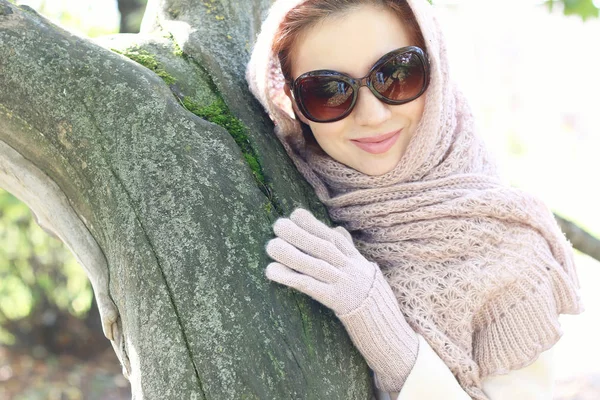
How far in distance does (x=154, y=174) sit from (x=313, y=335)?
536mm

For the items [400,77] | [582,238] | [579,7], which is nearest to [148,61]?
[400,77]

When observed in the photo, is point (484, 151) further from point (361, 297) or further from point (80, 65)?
point (80, 65)

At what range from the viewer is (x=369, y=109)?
1664 millimetres

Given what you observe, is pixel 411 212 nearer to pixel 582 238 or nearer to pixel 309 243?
pixel 309 243

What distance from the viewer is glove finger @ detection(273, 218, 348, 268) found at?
4.87 ft

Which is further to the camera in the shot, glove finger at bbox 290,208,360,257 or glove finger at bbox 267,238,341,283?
glove finger at bbox 290,208,360,257

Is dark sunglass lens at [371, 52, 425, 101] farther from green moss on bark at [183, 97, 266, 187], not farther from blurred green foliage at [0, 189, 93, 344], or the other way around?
blurred green foliage at [0, 189, 93, 344]

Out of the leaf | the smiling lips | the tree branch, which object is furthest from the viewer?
the leaf

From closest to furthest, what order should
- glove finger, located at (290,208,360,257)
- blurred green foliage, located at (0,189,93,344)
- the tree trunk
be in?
the tree trunk → glove finger, located at (290,208,360,257) → blurred green foliage, located at (0,189,93,344)

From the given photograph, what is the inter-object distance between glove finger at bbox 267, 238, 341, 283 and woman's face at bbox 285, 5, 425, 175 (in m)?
0.44

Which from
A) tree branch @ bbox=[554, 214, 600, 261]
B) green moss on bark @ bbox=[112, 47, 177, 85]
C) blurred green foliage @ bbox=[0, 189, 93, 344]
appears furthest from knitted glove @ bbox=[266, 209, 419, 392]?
blurred green foliage @ bbox=[0, 189, 93, 344]

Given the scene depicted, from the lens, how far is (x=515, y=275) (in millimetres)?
1717

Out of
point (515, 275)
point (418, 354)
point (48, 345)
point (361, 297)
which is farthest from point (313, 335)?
point (48, 345)

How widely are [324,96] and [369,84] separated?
0.42 feet
